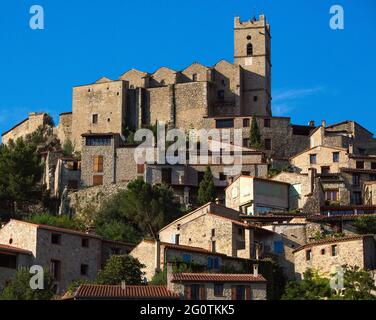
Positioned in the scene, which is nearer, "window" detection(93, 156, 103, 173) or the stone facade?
"window" detection(93, 156, 103, 173)

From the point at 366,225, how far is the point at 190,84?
4093cm

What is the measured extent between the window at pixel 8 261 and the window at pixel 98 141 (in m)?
28.7

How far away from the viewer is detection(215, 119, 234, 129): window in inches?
3317

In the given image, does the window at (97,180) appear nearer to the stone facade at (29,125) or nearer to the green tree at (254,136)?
the green tree at (254,136)

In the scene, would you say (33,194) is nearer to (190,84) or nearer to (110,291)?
(190,84)

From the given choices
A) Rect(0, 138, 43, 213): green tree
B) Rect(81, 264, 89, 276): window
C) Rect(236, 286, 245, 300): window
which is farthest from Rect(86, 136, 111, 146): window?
Rect(236, 286, 245, 300): window

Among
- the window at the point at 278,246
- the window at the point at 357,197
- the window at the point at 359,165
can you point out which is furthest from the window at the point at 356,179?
the window at the point at 278,246

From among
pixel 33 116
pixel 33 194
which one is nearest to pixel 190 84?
pixel 33 116

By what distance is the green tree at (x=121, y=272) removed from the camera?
1724 inches

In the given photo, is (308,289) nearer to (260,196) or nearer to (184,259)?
(184,259)

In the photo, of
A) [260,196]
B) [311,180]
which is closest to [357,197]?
[311,180]

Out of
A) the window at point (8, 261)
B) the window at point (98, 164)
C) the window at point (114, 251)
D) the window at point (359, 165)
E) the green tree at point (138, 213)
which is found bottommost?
the window at point (8, 261)

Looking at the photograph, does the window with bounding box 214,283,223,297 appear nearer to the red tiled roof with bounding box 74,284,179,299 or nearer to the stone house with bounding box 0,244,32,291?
the red tiled roof with bounding box 74,284,179,299

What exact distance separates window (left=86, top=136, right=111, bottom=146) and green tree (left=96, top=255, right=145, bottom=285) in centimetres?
3171
